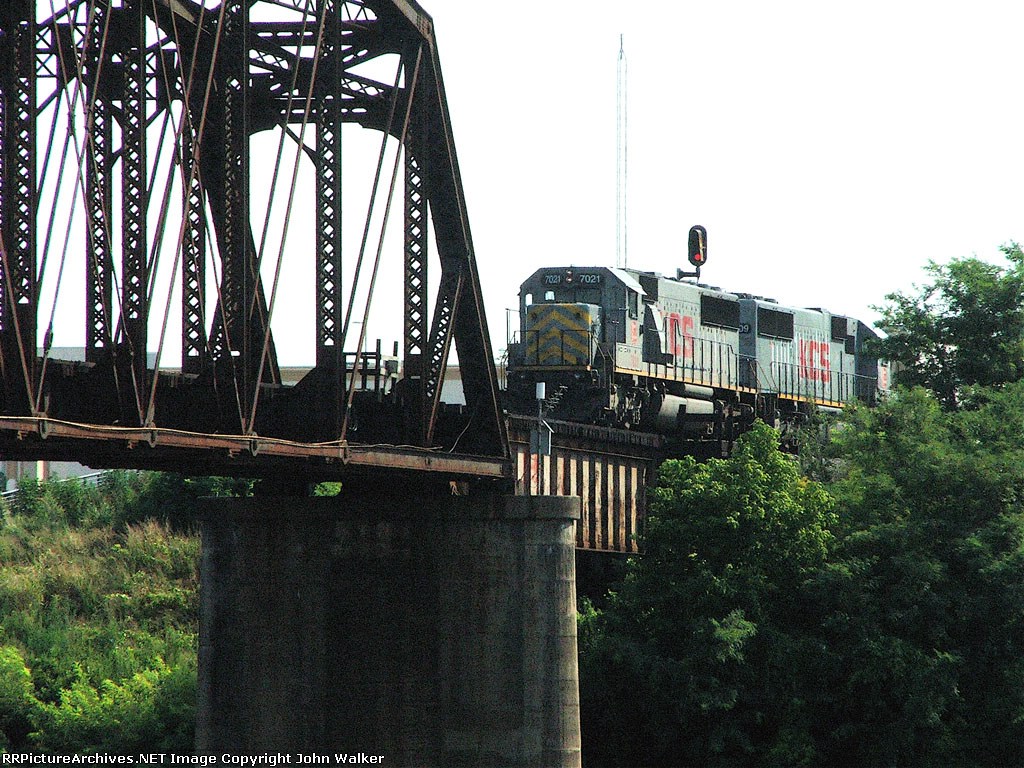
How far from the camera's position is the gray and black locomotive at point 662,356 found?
128 feet

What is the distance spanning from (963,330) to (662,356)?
9.24m

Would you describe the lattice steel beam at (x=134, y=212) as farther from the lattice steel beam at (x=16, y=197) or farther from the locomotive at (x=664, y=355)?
the locomotive at (x=664, y=355)

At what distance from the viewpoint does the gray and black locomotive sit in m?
39.0

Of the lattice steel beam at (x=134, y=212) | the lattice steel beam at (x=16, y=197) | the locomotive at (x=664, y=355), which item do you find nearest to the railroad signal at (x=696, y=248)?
the locomotive at (x=664, y=355)

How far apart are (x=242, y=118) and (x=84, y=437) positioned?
701 centimetres

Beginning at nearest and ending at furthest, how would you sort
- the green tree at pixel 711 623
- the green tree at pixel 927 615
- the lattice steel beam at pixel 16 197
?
the lattice steel beam at pixel 16 197 < the green tree at pixel 711 623 < the green tree at pixel 927 615

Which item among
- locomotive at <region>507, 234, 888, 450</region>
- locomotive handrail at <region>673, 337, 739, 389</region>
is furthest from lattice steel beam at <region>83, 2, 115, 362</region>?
locomotive handrail at <region>673, 337, 739, 389</region>

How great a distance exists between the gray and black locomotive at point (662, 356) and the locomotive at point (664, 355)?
0.11 ft

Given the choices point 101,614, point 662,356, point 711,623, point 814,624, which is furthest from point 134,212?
point 101,614

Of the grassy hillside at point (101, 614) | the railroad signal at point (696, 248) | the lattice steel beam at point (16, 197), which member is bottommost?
the grassy hillside at point (101, 614)

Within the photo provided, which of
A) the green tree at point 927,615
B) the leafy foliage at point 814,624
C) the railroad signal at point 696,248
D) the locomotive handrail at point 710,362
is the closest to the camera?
the leafy foliage at point 814,624

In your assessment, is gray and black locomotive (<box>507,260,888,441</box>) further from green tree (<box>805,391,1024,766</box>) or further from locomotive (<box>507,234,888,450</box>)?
green tree (<box>805,391,1024,766</box>)

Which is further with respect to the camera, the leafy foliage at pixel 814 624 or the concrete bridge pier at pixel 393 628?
the leafy foliage at pixel 814 624

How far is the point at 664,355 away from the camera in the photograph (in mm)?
42438
